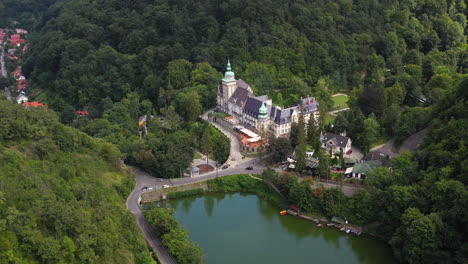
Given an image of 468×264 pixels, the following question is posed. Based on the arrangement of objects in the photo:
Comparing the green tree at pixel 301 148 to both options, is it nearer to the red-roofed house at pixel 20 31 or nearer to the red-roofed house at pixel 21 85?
the red-roofed house at pixel 21 85

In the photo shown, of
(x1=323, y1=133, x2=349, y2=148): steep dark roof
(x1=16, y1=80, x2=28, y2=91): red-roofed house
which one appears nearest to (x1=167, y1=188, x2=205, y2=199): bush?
(x1=323, y1=133, x2=349, y2=148): steep dark roof

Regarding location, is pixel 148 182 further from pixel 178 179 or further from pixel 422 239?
pixel 422 239

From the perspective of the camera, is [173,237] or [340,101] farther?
[340,101]

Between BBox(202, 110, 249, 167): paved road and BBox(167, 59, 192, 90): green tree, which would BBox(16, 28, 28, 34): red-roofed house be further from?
BBox(202, 110, 249, 167): paved road

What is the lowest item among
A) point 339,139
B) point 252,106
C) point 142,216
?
point 142,216

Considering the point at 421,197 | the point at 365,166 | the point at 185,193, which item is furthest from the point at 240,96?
the point at 421,197

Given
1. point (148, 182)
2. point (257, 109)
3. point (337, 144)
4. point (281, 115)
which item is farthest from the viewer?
point (257, 109)
